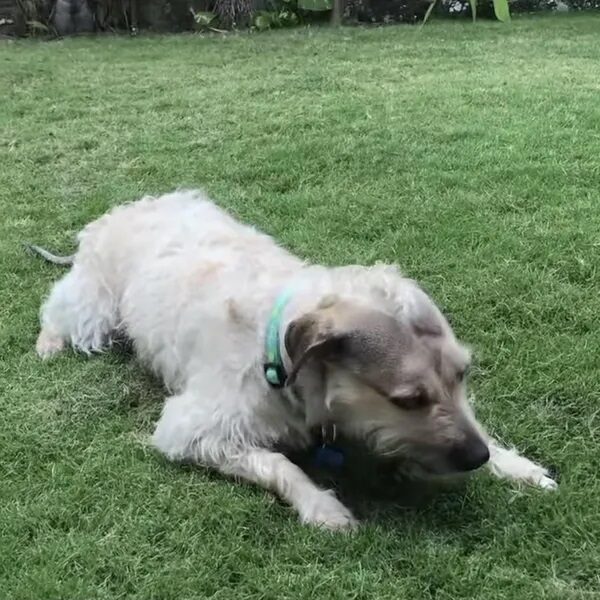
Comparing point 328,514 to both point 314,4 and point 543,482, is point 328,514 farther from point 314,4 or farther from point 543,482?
point 314,4

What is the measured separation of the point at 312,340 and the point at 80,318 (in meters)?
1.83

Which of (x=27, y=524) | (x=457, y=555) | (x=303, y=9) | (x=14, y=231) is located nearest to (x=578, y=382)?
(x=457, y=555)

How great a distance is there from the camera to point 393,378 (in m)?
2.74

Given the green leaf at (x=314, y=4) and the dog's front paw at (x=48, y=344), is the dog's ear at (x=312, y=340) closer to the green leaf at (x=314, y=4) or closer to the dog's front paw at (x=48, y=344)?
the dog's front paw at (x=48, y=344)

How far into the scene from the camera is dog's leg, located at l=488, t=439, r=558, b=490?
10.0 ft

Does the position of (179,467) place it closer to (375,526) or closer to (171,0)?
(375,526)

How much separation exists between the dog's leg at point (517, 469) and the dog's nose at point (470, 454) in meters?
0.38

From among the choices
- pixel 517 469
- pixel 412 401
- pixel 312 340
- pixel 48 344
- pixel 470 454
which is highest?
pixel 312 340

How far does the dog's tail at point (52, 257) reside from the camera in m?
5.20

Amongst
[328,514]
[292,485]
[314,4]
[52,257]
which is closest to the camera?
[328,514]

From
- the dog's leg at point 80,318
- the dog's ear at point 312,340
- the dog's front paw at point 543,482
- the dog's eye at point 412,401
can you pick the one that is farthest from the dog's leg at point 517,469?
the dog's leg at point 80,318

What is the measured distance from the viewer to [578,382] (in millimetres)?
3656

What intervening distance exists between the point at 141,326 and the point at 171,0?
39.5 ft

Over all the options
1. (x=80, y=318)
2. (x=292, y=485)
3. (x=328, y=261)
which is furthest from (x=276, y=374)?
(x=328, y=261)
